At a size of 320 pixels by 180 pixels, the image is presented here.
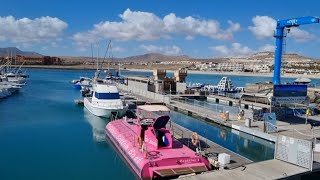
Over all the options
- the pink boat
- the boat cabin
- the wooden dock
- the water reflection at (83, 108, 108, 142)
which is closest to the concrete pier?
the wooden dock

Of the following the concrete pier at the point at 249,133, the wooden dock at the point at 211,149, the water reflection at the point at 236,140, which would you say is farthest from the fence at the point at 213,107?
the wooden dock at the point at 211,149

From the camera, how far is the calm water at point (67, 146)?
23.8 m

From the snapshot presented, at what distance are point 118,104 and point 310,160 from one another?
26577 millimetres

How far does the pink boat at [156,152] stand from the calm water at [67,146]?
1.57 metres

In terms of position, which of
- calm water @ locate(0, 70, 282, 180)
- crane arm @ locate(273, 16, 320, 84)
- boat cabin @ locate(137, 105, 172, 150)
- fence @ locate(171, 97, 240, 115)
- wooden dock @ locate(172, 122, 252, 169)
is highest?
crane arm @ locate(273, 16, 320, 84)

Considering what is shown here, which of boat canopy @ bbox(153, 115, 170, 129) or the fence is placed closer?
boat canopy @ bbox(153, 115, 170, 129)

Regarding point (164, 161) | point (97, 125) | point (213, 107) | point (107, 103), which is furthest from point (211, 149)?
point (213, 107)

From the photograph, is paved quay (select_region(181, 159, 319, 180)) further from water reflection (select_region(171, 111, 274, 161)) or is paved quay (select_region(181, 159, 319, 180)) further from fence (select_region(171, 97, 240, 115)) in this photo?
fence (select_region(171, 97, 240, 115))

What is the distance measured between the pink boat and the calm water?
5.16 ft

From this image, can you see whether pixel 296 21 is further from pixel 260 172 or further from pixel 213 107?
pixel 260 172

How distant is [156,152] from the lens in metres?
20.6

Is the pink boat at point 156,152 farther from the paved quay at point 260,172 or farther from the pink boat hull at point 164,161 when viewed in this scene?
the paved quay at point 260,172

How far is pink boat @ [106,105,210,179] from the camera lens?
19.2 m

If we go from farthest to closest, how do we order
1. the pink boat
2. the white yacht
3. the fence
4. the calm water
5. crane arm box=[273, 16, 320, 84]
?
1. the white yacht
2. the fence
3. crane arm box=[273, 16, 320, 84]
4. the calm water
5. the pink boat
